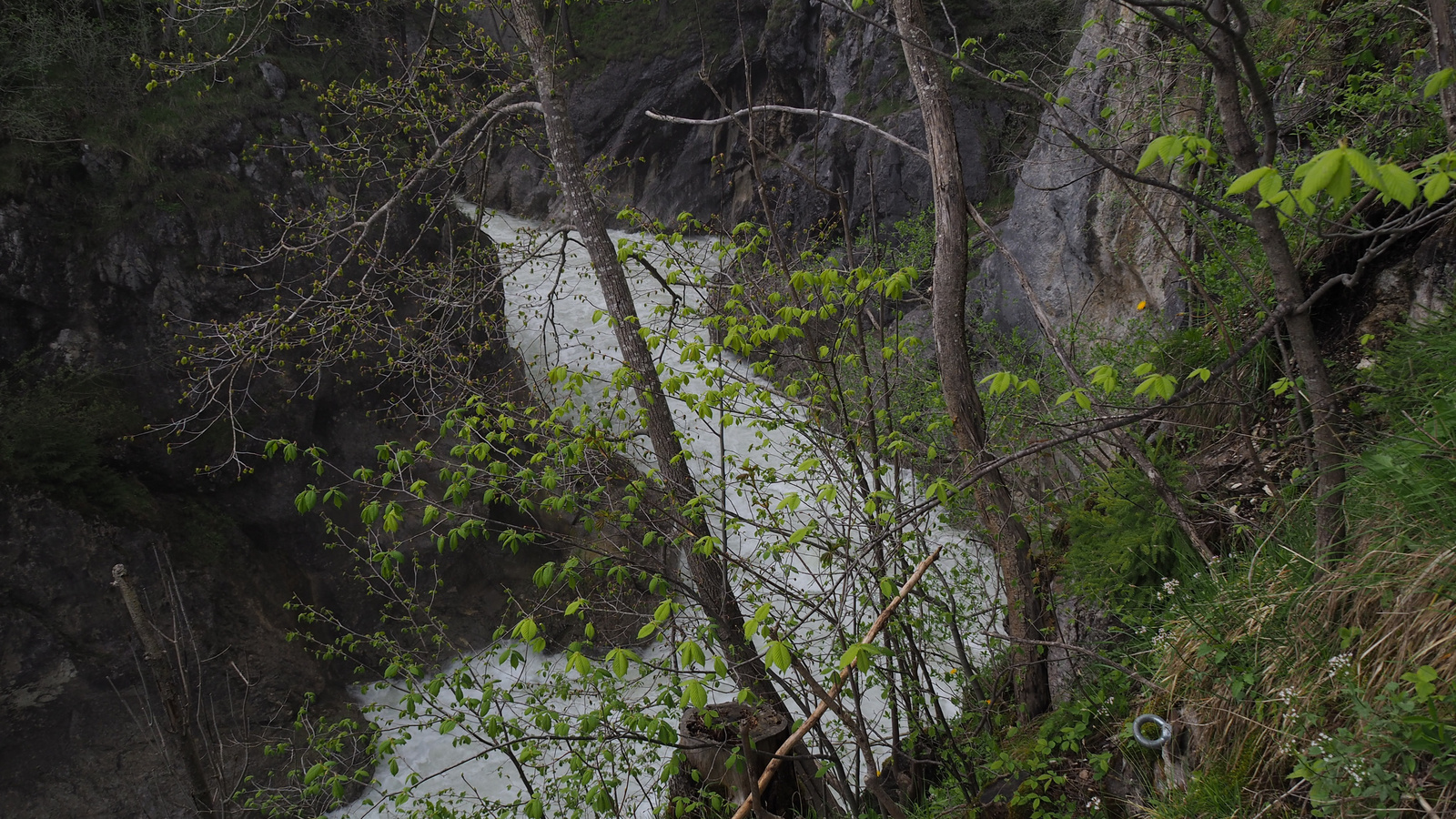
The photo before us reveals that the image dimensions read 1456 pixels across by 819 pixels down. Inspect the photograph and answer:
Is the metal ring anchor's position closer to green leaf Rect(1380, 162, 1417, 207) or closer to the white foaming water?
the white foaming water

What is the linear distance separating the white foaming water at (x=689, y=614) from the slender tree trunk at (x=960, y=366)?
0.28 metres

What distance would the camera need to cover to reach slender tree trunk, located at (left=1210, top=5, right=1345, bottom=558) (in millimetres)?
2309

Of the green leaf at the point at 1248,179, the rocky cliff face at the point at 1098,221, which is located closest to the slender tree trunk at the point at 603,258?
the green leaf at the point at 1248,179

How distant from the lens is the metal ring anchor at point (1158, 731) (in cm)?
246

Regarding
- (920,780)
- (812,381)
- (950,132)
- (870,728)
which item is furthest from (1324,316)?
(870,728)

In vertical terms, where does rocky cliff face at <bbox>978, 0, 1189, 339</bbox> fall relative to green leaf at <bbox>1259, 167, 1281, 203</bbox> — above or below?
above

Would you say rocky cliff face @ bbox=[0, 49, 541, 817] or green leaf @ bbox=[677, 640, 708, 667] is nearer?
green leaf @ bbox=[677, 640, 708, 667]

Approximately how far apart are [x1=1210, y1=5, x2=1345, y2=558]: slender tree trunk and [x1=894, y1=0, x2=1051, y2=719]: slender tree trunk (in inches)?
55.4

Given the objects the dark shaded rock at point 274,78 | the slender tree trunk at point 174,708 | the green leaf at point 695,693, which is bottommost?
the green leaf at point 695,693

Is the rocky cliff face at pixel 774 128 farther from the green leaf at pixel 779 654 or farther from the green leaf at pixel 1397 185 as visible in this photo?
the green leaf at pixel 1397 185

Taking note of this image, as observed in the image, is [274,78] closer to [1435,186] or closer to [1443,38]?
[1443,38]

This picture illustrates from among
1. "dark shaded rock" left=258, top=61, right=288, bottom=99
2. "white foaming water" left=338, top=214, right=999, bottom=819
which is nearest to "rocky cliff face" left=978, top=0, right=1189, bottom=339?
"white foaming water" left=338, top=214, right=999, bottom=819

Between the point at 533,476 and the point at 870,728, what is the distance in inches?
115

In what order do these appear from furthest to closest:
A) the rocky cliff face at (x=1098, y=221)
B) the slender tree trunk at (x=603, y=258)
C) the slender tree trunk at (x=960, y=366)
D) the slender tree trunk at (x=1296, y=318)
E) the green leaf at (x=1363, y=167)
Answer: the rocky cliff face at (x=1098, y=221), the slender tree trunk at (x=603, y=258), the slender tree trunk at (x=960, y=366), the slender tree trunk at (x=1296, y=318), the green leaf at (x=1363, y=167)
